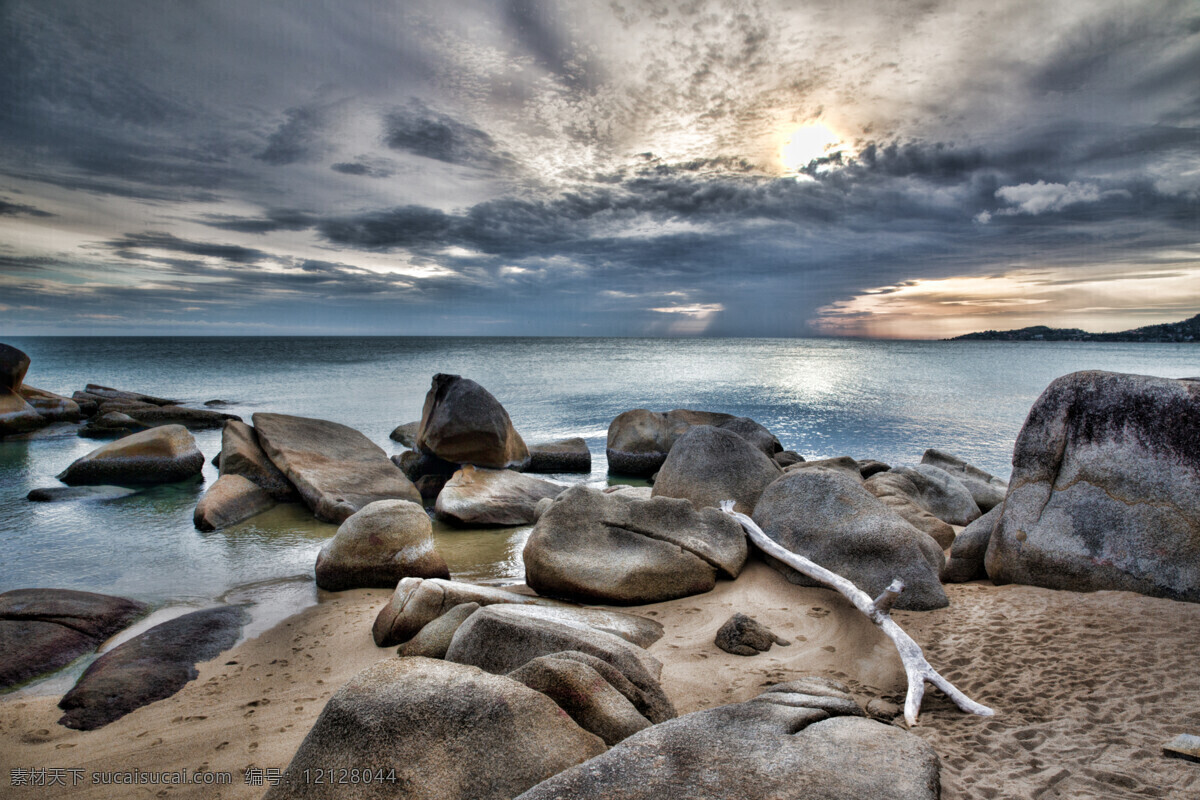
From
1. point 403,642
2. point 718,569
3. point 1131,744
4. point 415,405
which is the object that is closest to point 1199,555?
point 1131,744

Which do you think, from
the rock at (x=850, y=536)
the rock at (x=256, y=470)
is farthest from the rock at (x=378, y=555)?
the rock at (x=256, y=470)

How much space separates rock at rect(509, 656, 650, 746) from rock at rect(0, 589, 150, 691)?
16.8ft

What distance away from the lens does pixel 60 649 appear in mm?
5238

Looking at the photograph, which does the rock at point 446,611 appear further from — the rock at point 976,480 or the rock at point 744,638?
the rock at point 976,480

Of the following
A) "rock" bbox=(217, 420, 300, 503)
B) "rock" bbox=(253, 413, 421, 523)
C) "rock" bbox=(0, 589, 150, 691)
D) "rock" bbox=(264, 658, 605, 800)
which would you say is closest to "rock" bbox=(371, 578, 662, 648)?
"rock" bbox=(264, 658, 605, 800)

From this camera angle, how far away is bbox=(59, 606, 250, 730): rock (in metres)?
4.21

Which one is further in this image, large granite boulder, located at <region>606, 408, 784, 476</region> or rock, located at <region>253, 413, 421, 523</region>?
large granite boulder, located at <region>606, 408, 784, 476</region>

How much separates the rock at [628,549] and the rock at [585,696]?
9.50ft

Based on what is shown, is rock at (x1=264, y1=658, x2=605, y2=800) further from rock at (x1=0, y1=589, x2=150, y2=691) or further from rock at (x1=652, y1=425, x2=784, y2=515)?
rock at (x1=652, y1=425, x2=784, y2=515)

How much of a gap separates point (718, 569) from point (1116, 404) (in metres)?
4.19

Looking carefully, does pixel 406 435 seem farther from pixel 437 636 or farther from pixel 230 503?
pixel 437 636

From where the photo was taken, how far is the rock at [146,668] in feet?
13.8

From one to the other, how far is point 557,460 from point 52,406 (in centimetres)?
2156

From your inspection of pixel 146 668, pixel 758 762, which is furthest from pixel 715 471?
pixel 146 668
